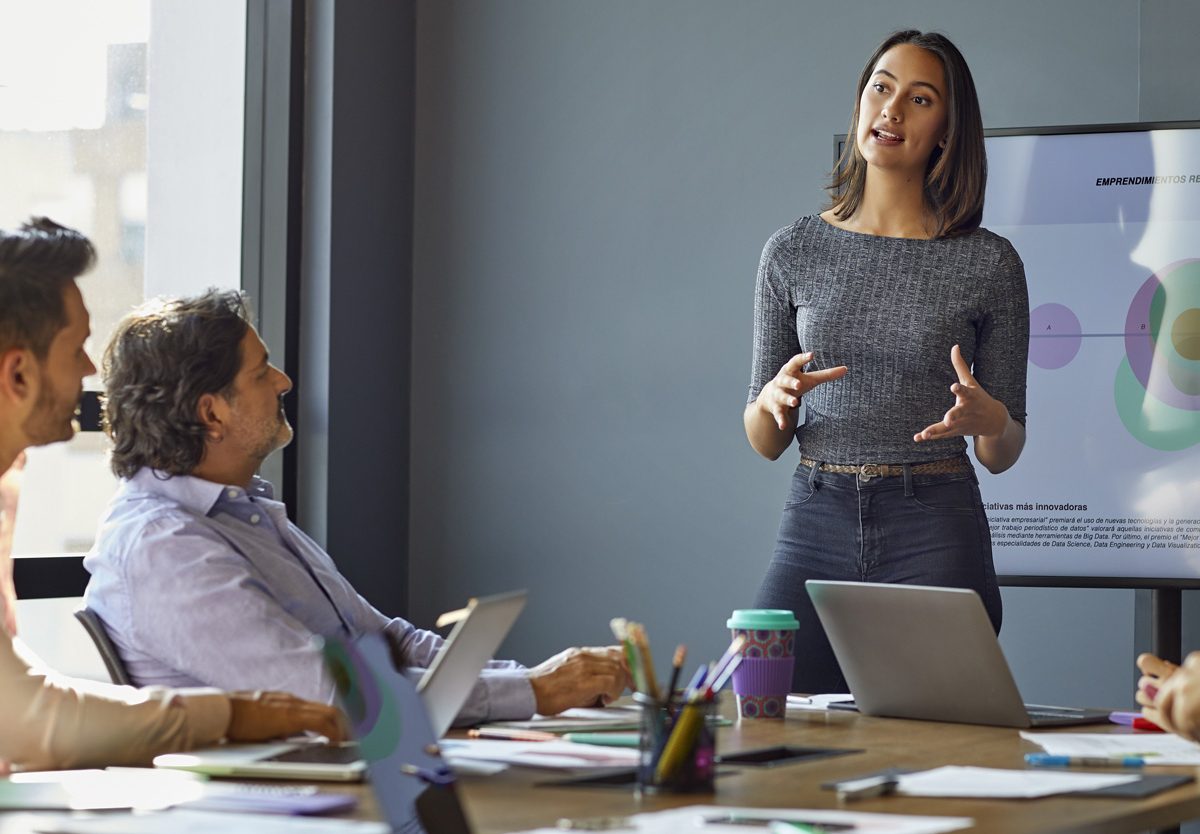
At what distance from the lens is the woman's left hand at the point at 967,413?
2.45 m

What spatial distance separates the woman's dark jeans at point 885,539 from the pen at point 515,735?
2.60ft

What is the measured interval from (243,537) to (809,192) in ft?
7.23

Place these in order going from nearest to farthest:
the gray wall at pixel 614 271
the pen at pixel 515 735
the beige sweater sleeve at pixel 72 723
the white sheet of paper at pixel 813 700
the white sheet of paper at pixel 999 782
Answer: the white sheet of paper at pixel 999 782, the beige sweater sleeve at pixel 72 723, the pen at pixel 515 735, the white sheet of paper at pixel 813 700, the gray wall at pixel 614 271

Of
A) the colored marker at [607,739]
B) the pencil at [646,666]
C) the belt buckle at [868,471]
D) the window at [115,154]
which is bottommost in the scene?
the colored marker at [607,739]

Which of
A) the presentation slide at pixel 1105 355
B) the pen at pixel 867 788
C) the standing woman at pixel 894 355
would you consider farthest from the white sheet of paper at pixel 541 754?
the presentation slide at pixel 1105 355

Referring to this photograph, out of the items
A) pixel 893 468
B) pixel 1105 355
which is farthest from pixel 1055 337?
pixel 893 468

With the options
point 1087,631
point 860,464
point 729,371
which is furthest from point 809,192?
point 860,464

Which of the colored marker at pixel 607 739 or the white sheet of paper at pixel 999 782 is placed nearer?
the white sheet of paper at pixel 999 782

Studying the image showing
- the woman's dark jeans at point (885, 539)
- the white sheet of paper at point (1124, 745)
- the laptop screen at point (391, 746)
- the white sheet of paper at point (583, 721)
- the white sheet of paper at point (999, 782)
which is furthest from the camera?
the woman's dark jeans at point (885, 539)

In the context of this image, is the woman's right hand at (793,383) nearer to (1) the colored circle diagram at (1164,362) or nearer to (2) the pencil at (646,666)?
(2) the pencil at (646,666)

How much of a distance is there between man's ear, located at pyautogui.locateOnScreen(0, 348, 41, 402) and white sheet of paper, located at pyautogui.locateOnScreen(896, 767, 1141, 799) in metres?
1.02

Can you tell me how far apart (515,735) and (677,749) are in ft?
1.28

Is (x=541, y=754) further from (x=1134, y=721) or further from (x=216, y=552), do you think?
(x=1134, y=721)

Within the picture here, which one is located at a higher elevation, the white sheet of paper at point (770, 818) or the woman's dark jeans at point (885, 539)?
the woman's dark jeans at point (885, 539)
